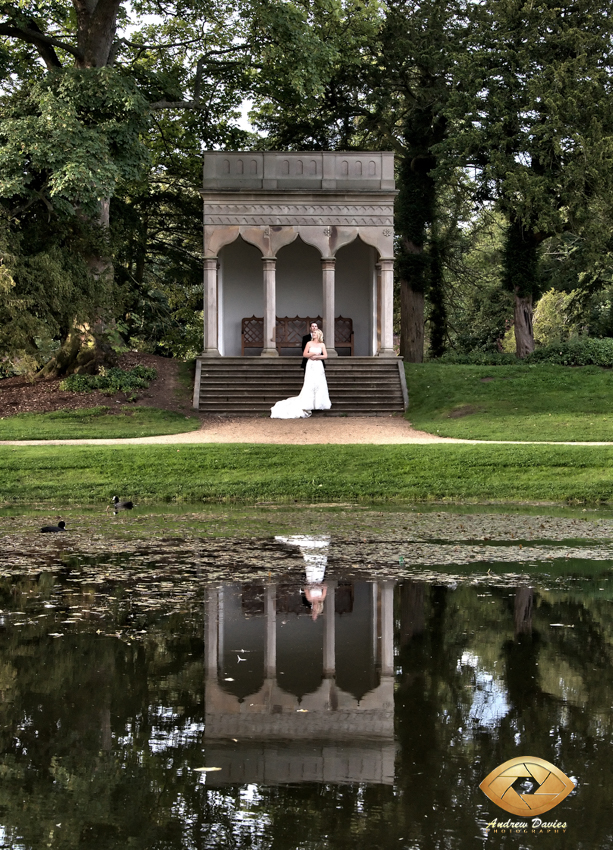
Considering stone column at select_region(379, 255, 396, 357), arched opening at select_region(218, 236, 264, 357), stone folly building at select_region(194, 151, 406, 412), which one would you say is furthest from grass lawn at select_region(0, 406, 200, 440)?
arched opening at select_region(218, 236, 264, 357)

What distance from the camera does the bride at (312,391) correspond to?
78.9ft

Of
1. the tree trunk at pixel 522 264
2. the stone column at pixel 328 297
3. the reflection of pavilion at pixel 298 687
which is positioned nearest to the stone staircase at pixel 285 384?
the stone column at pixel 328 297

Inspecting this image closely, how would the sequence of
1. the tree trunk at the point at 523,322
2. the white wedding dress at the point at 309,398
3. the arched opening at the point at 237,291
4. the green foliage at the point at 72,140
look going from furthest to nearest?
the tree trunk at the point at 523,322, the arched opening at the point at 237,291, the white wedding dress at the point at 309,398, the green foliage at the point at 72,140

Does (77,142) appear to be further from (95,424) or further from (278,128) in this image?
(278,128)

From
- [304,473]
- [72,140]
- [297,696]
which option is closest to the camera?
[297,696]

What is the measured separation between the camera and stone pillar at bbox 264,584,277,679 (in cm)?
518

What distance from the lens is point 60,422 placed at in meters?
22.9

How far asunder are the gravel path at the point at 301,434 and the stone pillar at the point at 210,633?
1167 centimetres

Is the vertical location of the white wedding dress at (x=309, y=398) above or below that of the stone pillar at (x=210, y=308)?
below

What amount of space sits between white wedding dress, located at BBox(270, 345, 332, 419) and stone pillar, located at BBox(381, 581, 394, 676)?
16719 millimetres

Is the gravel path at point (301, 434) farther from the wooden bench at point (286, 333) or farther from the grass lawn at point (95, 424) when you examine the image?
the wooden bench at point (286, 333)

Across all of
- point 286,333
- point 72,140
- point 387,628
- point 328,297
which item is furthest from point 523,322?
point 387,628

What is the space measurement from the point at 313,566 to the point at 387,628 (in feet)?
7.01

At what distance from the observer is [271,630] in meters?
6.02
